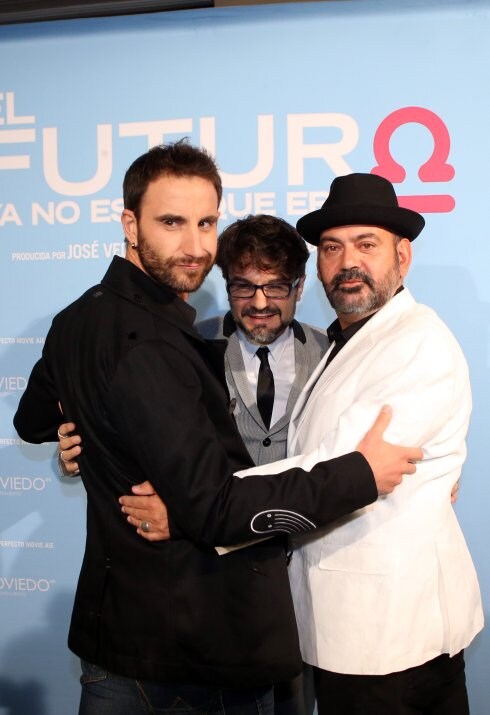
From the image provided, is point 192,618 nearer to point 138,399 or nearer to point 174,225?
point 138,399

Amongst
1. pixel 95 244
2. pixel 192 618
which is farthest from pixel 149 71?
pixel 192 618

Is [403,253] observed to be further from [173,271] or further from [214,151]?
[214,151]

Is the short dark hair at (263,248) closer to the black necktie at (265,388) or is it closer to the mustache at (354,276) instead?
the black necktie at (265,388)

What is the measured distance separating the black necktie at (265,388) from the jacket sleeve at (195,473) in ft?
2.97

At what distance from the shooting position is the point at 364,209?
7.13ft

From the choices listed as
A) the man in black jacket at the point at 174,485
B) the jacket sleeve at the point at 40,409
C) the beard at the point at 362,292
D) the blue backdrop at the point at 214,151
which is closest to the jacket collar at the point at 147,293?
the man in black jacket at the point at 174,485

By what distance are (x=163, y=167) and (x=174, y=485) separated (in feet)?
2.37

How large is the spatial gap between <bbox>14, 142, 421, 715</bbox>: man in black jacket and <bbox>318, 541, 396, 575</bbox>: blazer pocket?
0.19m

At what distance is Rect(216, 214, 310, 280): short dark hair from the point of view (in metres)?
2.62

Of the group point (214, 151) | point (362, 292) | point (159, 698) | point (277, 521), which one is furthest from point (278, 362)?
point (159, 698)

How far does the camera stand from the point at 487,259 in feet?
9.59

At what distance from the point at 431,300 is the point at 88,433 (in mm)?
1722

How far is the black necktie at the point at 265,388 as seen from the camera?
251 centimetres

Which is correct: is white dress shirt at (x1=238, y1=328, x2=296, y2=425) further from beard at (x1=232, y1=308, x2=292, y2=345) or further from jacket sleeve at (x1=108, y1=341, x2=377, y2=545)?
jacket sleeve at (x1=108, y1=341, x2=377, y2=545)
